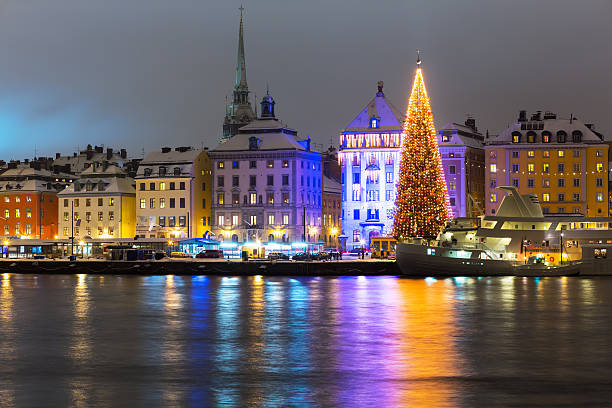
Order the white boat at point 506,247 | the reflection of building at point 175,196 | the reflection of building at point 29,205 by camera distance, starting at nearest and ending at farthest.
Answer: the white boat at point 506,247, the reflection of building at point 175,196, the reflection of building at point 29,205

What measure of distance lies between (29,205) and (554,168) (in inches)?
3164

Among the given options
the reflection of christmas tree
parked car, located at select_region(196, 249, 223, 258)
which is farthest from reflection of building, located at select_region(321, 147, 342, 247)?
the reflection of christmas tree

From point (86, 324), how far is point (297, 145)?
85.7 m

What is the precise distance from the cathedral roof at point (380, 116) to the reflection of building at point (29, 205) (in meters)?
53.1

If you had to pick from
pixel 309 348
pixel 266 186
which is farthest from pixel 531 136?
pixel 309 348

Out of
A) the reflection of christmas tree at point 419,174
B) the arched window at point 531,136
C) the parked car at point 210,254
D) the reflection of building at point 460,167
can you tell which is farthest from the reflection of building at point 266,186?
the reflection of christmas tree at point 419,174

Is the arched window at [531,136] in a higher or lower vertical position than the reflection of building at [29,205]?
higher

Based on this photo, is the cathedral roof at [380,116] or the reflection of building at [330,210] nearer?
the cathedral roof at [380,116]

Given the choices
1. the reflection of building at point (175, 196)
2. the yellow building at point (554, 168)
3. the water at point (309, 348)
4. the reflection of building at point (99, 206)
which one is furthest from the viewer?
the reflection of building at point (99, 206)

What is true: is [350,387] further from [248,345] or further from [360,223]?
[360,223]

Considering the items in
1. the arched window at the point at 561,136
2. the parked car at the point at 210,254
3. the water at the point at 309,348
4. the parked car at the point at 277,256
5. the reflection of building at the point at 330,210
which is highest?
the arched window at the point at 561,136

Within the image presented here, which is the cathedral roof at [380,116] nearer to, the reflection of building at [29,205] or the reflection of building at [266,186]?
the reflection of building at [266,186]

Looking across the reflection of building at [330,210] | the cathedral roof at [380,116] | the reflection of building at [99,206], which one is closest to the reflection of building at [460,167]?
the cathedral roof at [380,116]

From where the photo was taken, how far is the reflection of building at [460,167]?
428 ft
